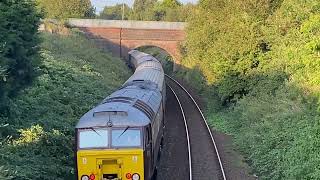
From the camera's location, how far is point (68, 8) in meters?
66.3

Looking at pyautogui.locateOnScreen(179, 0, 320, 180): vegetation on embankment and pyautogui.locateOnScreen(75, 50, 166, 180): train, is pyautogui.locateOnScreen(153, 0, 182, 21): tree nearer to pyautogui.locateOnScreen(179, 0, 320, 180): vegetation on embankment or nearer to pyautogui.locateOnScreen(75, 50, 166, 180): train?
pyautogui.locateOnScreen(179, 0, 320, 180): vegetation on embankment

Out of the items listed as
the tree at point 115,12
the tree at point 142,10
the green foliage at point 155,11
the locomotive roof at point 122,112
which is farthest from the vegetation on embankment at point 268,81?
the tree at point 115,12

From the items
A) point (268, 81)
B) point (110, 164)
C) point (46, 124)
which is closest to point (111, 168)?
point (110, 164)

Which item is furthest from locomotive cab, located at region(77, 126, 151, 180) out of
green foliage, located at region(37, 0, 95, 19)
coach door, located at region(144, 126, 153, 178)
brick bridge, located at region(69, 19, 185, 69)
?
green foliage, located at region(37, 0, 95, 19)

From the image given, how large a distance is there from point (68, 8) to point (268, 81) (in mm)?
47638

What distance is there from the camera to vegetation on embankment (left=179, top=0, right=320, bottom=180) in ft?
53.5

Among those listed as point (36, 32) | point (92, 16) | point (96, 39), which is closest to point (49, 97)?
point (36, 32)

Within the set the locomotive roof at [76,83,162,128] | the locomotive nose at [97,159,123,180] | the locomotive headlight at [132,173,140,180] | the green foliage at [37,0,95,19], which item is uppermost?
the green foliage at [37,0,95,19]

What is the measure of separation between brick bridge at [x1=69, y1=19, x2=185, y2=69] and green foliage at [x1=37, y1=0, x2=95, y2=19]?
23.7 feet

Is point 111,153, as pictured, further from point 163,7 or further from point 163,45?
point 163,7

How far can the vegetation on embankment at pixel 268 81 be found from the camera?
16302 millimetres

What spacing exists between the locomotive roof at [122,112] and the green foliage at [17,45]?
8.20 feet

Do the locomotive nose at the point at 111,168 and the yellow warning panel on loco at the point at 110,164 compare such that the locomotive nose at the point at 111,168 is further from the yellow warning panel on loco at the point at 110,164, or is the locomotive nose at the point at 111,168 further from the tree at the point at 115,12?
the tree at the point at 115,12

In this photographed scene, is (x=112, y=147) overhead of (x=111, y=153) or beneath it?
overhead
